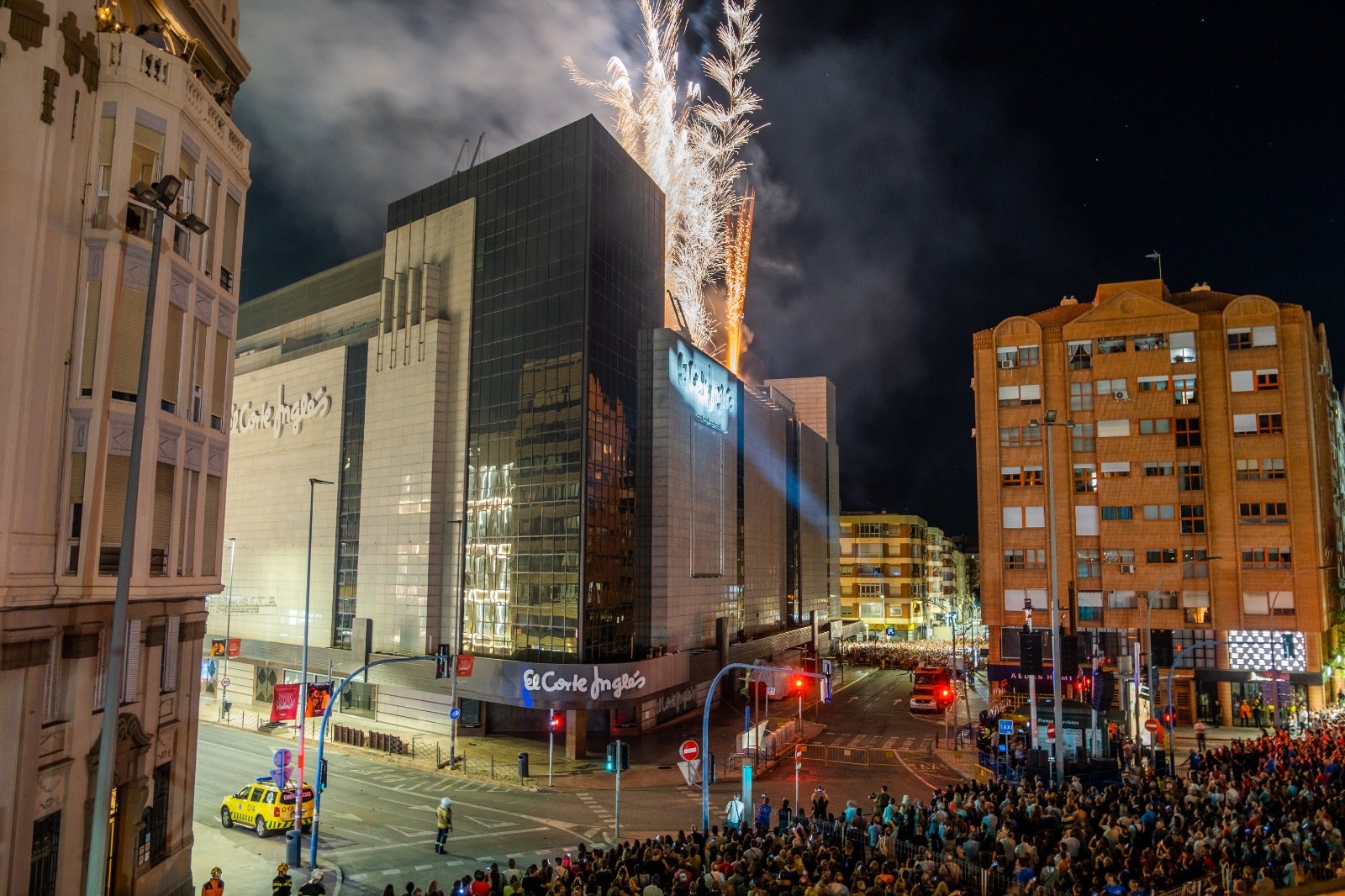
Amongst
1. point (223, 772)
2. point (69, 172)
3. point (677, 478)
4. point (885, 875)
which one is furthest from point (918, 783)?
point (69, 172)

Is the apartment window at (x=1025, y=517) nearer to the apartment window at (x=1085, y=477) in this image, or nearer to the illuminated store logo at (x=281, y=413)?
the apartment window at (x=1085, y=477)

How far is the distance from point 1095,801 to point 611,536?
31600 mm

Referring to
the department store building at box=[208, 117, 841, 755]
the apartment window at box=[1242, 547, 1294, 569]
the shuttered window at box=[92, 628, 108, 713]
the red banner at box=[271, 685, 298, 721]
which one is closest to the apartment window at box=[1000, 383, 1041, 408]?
the apartment window at box=[1242, 547, 1294, 569]

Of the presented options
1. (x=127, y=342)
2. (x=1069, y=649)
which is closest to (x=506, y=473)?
(x=1069, y=649)

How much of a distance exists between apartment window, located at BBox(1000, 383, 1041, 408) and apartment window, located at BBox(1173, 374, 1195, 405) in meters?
9.08

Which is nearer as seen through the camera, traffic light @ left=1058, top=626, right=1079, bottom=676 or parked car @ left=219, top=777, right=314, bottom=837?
parked car @ left=219, top=777, right=314, bottom=837

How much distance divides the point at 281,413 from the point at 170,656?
48.1 metres

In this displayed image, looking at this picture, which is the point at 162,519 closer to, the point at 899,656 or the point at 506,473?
the point at 506,473

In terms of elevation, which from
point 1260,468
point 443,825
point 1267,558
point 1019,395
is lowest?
point 443,825

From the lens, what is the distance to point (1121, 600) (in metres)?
61.2

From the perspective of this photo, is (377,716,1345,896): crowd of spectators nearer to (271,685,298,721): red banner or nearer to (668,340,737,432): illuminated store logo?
(271,685,298,721): red banner

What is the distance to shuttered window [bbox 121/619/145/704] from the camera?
19.9 metres

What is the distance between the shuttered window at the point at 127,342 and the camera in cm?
1916

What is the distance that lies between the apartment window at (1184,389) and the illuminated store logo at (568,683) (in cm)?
4561
